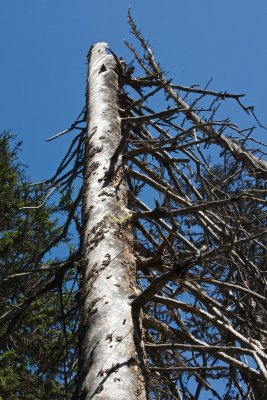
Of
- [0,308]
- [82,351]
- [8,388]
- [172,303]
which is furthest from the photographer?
[0,308]

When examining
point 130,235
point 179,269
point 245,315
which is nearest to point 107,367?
point 179,269

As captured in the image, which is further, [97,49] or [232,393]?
[97,49]

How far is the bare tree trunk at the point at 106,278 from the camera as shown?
226 cm

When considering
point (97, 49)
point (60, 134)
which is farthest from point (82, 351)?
point (97, 49)

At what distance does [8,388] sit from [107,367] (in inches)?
250

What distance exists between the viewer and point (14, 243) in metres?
9.80

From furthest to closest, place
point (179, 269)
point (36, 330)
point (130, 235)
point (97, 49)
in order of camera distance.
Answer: point (36, 330) < point (97, 49) < point (130, 235) < point (179, 269)

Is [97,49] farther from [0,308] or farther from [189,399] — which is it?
[0,308]

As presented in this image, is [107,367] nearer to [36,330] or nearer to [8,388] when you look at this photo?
[8,388]

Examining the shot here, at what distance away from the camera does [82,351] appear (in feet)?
8.36

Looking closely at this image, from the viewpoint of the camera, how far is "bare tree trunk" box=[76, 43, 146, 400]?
2.26 meters

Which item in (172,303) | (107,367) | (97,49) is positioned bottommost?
(107,367)

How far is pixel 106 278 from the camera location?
9.24 ft

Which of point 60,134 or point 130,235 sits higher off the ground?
point 60,134
